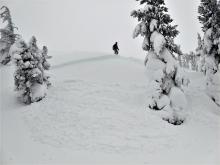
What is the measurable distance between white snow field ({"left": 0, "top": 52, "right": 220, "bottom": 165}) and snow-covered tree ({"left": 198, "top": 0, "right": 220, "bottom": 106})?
114 cm

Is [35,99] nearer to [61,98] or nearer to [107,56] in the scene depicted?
[61,98]

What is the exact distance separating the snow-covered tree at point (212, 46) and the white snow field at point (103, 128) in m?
1.14

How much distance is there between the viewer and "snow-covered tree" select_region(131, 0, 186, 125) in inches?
983

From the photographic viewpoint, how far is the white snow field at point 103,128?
67.6ft

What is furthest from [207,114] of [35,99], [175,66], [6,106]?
[6,106]

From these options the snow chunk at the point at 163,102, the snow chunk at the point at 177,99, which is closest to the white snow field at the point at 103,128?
the snow chunk at the point at 163,102

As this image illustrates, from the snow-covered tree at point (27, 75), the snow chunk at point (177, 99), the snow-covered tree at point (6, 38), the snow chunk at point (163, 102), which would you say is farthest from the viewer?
the snow-covered tree at point (6, 38)

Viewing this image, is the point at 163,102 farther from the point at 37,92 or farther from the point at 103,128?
the point at 37,92

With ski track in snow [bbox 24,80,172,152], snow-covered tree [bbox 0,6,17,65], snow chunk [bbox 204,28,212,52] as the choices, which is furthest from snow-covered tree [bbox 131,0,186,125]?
snow-covered tree [bbox 0,6,17,65]

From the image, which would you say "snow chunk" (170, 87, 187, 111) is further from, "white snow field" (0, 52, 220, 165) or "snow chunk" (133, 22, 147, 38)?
"snow chunk" (133, 22, 147, 38)

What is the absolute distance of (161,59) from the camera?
1021 inches

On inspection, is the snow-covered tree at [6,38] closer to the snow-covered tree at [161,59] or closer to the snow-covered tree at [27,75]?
the snow-covered tree at [27,75]

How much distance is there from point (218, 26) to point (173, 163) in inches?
588

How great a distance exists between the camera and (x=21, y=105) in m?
27.8
